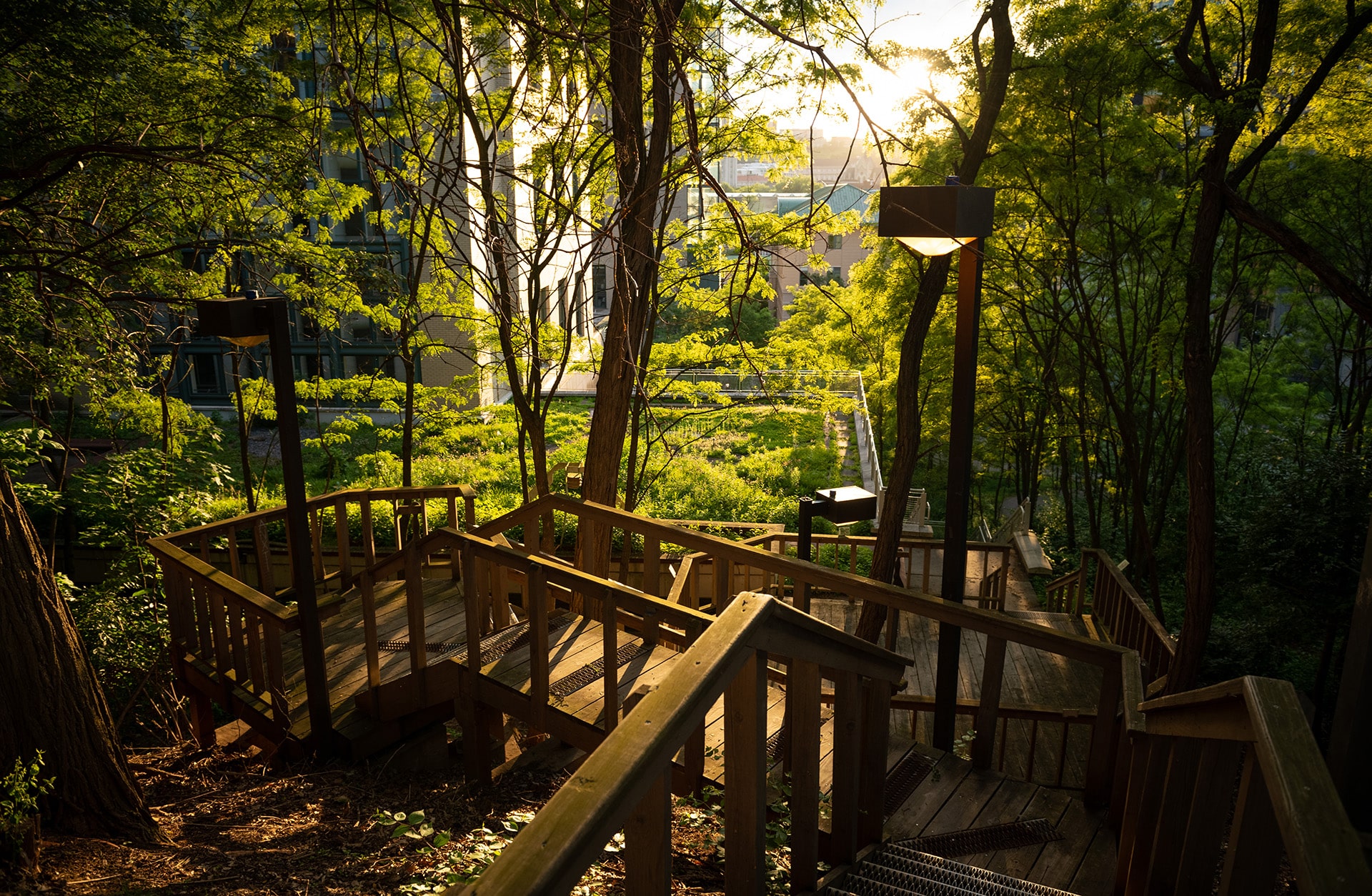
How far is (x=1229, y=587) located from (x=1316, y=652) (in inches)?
65.2

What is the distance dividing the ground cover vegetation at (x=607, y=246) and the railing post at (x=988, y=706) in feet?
5.20

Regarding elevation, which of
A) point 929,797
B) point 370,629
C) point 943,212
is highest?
point 943,212

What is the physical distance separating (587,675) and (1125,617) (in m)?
5.27

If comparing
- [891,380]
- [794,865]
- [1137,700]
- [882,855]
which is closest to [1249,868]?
[794,865]

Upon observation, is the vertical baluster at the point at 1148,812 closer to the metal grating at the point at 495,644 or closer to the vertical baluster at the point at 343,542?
the metal grating at the point at 495,644

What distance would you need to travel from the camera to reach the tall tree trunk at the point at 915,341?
7.05 metres

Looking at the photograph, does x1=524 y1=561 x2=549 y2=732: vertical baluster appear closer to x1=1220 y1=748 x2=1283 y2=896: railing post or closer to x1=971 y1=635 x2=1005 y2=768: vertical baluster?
x1=971 y1=635 x2=1005 y2=768: vertical baluster

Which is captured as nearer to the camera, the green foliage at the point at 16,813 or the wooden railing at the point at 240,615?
the green foliage at the point at 16,813

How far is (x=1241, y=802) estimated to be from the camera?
5.32 feet

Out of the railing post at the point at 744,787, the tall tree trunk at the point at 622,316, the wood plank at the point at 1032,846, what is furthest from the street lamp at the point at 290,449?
the wood plank at the point at 1032,846

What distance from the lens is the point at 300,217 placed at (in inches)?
400

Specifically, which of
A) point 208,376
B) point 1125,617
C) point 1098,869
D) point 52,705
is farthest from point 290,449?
point 208,376

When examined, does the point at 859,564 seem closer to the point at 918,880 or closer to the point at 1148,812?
the point at 1148,812

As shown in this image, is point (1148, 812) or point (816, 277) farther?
point (816, 277)
